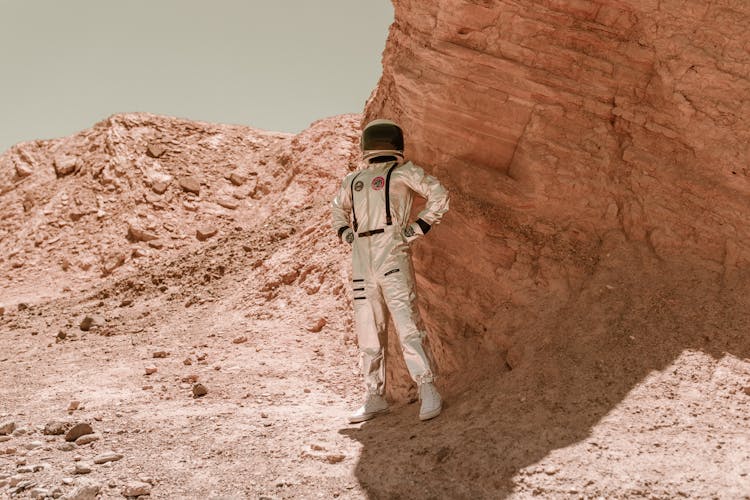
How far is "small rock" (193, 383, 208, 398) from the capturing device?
7.31m

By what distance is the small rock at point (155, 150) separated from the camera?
2069 centimetres

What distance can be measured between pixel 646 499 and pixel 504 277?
2.47m

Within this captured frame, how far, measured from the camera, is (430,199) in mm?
5254

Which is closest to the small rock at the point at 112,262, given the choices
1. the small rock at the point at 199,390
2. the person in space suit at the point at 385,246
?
the small rock at the point at 199,390

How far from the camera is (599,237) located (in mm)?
5426

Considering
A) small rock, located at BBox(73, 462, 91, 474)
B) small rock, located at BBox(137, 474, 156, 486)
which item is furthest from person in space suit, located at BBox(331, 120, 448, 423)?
small rock, located at BBox(73, 462, 91, 474)

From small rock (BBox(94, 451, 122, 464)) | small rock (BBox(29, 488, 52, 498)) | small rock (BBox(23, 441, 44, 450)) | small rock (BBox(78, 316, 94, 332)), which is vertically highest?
small rock (BBox(78, 316, 94, 332))

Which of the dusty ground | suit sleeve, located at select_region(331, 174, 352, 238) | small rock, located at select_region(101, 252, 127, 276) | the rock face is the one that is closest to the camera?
the dusty ground

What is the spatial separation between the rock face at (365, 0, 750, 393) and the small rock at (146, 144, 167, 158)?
53.3 ft

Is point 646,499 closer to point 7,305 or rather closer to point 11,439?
point 11,439

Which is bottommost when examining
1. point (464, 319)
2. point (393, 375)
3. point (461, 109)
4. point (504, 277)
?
point (393, 375)

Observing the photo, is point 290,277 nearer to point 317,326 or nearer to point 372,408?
point 317,326

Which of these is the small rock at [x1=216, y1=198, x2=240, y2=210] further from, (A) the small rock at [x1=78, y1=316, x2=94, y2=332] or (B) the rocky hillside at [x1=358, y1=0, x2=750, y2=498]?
(B) the rocky hillside at [x1=358, y1=0, x2=750, y2=498]

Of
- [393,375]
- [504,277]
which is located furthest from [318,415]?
[504,277]
